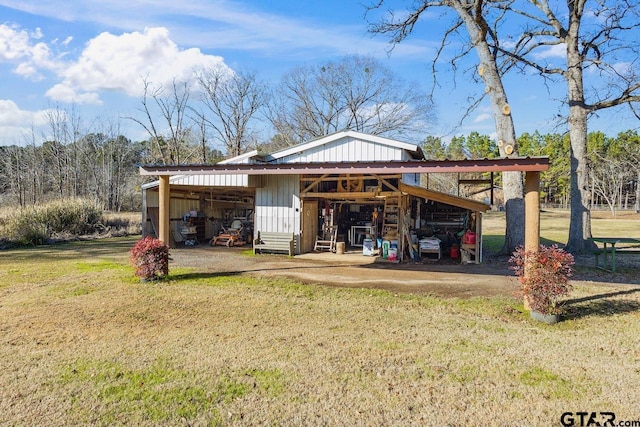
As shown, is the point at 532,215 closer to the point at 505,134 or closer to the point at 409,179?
the point at 505,134

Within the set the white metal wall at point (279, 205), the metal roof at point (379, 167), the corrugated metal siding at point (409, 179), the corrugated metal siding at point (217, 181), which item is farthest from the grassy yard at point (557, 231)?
the corrugated metal siding at point (217, 181)

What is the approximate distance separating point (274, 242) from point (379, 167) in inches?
247

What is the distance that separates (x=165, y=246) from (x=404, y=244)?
7.38m

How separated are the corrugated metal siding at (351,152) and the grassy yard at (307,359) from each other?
6.36m

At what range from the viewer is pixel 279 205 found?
13656 millimetres

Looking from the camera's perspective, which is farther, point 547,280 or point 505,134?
point 505,134

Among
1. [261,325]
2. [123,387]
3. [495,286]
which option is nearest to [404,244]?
[495,286]

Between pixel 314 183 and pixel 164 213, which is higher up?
pixel 314 183

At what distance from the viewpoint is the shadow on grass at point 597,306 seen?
6195mm

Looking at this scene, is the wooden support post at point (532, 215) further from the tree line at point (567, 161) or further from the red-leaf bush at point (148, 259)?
the tree line at point (567, 161)

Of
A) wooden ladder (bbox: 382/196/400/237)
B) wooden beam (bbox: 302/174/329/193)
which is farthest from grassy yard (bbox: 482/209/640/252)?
wooden beam (bbox: 302/174/329/193)

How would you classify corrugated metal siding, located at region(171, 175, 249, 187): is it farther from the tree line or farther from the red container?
the tree line

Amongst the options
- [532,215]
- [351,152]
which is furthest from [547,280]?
[351,152]

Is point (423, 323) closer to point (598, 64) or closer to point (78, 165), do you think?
point (598, 64)
